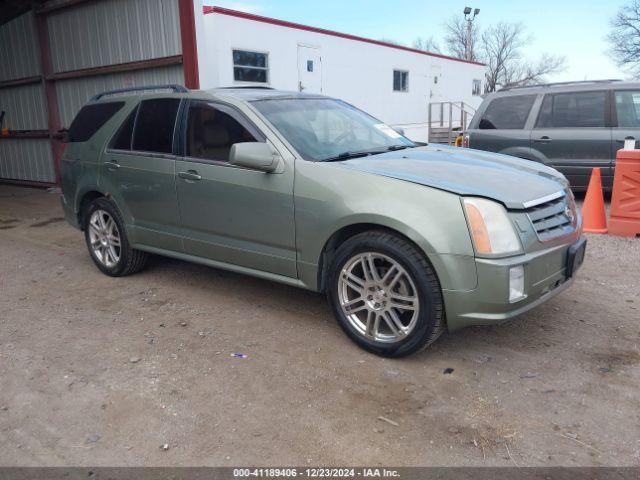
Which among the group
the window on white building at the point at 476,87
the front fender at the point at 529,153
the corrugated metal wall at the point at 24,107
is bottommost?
the front fender at the point at 529,153

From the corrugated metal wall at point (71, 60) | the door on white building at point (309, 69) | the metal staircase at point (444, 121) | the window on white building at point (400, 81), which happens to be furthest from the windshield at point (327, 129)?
the metal staircase at point (444, 121)

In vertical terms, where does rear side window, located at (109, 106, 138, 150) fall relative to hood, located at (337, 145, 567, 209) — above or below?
above

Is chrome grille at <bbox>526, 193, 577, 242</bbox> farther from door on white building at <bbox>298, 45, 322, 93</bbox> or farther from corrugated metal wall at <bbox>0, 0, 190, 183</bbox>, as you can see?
door on white building at <bbox>298, 45, 322, 93</bbox>

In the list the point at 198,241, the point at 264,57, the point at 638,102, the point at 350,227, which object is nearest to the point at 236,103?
the point at 198,241

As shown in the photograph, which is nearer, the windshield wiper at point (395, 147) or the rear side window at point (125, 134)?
the windshield wiper at point (395, 147)

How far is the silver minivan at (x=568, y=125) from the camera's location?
8.04 m

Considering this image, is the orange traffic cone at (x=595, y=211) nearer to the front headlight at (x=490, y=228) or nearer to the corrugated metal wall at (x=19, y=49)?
the front headlight at (x=490, y=228)

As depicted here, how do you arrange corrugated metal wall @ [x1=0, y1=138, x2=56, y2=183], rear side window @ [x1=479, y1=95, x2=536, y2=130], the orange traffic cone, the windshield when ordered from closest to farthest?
the windshield → the orange traffic cone → rear side window @ [x1=479, y1=95, x2=536, y2=130] → corrugated metal wall @ [x1=0, y1=138, x2=56, y2=183]

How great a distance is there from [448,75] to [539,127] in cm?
1620

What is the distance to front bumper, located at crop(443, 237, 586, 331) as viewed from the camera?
3.12m

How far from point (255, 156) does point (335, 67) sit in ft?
43.5

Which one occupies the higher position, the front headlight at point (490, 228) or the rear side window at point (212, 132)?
the rear side window at point (212, 132)

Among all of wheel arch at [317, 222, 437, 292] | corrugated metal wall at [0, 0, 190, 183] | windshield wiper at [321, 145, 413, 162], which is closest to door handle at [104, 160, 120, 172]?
windshield wiper at [321, 145, 413, 162]

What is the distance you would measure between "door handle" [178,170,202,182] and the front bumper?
219 cm
